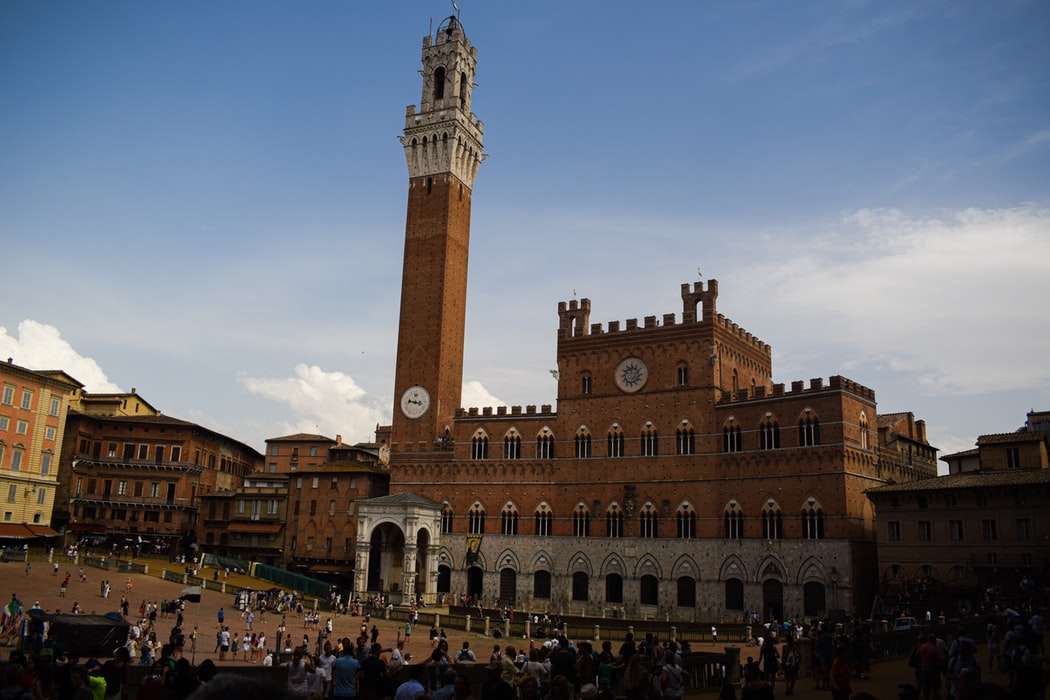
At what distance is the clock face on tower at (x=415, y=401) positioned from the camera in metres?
65.5

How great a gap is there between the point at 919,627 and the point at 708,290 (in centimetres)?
3184

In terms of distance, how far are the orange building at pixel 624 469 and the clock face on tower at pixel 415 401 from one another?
14 cm

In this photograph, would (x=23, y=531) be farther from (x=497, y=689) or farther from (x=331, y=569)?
(x=497, y=689)

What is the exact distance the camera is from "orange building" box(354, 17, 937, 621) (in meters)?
48.9

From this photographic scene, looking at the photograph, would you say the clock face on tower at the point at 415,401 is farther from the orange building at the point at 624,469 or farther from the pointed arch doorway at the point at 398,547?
the pointed arch doorway at the point at 398,547

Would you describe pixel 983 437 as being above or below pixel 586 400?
below

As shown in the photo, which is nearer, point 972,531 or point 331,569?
point 972,531

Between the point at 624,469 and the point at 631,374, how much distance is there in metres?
6.60

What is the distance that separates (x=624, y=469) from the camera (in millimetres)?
56875

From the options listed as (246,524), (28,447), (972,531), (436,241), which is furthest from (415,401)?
(972,531)

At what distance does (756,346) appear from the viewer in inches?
2419

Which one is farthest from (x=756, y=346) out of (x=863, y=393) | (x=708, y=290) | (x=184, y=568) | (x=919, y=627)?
(x=184, y=568)

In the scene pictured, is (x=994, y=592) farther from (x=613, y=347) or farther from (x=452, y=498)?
(x=452, y=498)

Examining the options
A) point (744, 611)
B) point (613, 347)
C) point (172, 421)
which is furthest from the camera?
point (172, 421)
